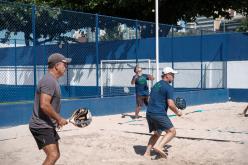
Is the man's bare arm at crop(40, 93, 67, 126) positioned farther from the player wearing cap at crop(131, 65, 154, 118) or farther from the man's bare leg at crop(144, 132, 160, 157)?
the player wearing cap at crop(131, 65, 154, 118)

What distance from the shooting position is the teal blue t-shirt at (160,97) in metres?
7.91

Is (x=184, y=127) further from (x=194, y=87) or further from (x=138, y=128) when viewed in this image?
(x=194, y=87)

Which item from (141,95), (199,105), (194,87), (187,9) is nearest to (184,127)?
(141,95)

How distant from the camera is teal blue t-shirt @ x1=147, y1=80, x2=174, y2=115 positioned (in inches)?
311

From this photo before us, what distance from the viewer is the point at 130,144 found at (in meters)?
9.53

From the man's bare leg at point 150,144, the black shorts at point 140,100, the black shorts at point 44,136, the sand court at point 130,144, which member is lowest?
the sand court at point 130,144

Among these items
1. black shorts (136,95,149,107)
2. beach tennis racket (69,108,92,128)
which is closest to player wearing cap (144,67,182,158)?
beach tennis racket (69,108,92,128)

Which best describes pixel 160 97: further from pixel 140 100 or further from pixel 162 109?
pixel 140 100

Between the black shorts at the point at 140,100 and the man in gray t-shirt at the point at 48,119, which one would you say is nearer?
the man in gray t-shirt at the point at 48,119

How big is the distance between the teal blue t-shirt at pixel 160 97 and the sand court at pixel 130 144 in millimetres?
869

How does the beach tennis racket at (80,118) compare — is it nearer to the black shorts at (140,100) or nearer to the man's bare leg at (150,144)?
the man's bare leg at (150,144)

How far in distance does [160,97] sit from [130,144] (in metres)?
1.94

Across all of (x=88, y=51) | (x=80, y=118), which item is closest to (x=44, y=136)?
(x=80, y=118)

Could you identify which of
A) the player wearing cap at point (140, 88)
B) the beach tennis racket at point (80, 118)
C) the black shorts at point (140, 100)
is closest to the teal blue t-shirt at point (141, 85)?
the player wearing cap at point (140, 88)
